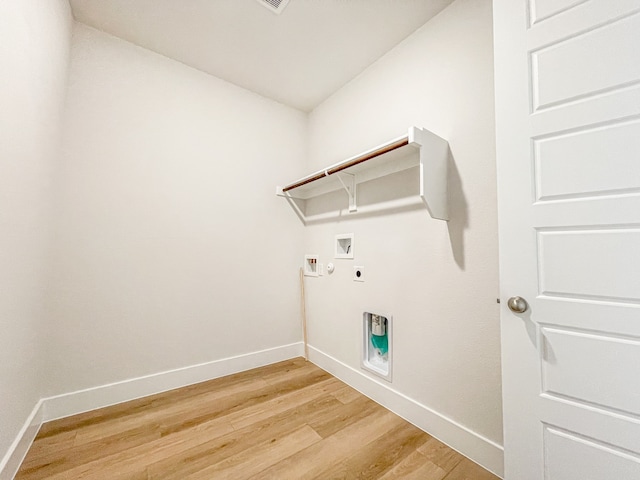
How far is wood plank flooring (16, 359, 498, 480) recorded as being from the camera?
50.2 inches

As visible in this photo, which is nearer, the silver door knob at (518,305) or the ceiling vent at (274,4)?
the silver door knob at (518,305)

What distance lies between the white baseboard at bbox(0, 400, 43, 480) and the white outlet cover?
6.69 feet

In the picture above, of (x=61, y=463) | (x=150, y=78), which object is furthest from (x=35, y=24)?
(x=61, y=463)

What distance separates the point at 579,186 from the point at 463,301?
30.2 inches

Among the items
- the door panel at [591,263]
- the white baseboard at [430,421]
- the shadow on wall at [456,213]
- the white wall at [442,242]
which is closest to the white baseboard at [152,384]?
the white baseboard at [430,421]

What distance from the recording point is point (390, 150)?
1607 mm

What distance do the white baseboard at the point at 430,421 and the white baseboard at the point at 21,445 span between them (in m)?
1.90

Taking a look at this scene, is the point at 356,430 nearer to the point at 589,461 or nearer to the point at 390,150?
the point at 589,461

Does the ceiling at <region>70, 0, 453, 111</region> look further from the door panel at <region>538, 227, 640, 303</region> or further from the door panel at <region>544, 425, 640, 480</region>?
the door panel at <region>544, 425, 640, 480</region>

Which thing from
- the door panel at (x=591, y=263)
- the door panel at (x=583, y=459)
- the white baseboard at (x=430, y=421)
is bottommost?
the white baseboard at (x=430, y=421)

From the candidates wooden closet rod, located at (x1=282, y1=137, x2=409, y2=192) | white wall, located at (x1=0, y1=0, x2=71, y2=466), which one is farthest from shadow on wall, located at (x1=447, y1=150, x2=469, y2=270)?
white wall, located at (x1=0, y1=0, x2=71, y2=466)

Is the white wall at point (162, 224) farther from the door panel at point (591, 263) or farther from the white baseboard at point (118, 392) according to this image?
the door panel at point (591, 263)

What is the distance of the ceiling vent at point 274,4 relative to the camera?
1613mm

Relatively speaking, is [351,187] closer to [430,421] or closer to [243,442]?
[430,421]
